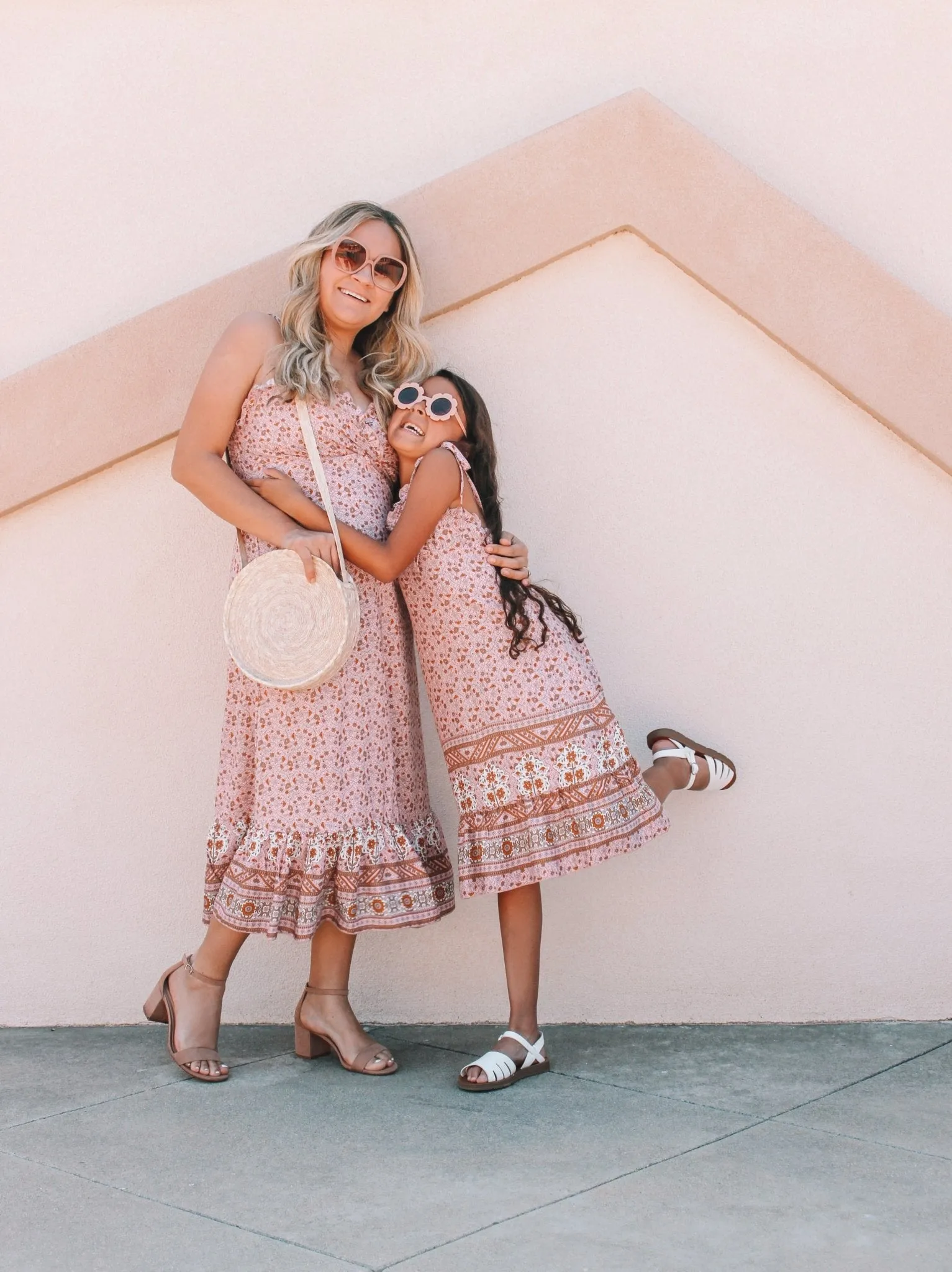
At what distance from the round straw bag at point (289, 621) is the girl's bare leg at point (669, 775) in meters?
0.93

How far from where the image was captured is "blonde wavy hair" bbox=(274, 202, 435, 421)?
3.30 metres

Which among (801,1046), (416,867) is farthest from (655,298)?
(801,1046)

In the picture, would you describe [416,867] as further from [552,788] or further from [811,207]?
[811,207]

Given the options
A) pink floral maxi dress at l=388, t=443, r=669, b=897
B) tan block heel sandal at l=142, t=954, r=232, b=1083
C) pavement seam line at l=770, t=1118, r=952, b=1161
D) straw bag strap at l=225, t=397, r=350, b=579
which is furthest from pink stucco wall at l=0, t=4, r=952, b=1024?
pavement seam line at l=770, t=1118, r=952, b=1161

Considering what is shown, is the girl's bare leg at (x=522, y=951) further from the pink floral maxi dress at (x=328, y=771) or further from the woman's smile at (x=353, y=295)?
the woman's smile at (x=353, y=295)

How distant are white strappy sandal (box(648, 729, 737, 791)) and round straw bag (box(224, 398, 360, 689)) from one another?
1010 millimetres

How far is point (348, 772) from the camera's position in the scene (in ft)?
10.8

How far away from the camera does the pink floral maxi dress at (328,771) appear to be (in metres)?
3.24

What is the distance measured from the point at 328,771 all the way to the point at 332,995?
0.61 metres

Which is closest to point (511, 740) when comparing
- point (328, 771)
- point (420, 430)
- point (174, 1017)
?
point (328, 771)

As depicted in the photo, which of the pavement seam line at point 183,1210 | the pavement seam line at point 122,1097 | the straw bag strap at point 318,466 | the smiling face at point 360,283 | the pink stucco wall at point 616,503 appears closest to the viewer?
the pavement seam line at point 183,1210

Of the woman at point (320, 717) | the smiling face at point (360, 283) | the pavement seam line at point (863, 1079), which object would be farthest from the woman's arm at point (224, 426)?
the pavement seam line at point (863, 1079)

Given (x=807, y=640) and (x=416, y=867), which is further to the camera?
(x=807, y=640)

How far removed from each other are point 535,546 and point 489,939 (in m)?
1.12
